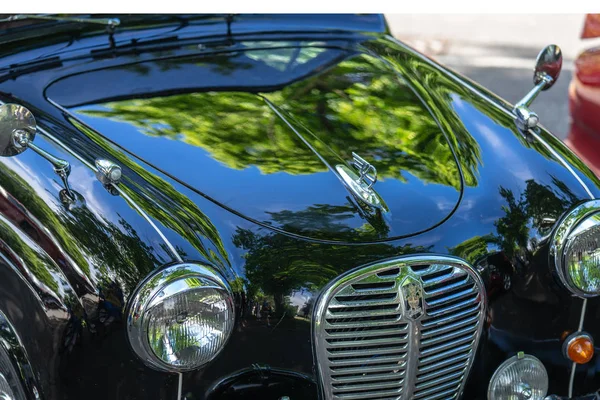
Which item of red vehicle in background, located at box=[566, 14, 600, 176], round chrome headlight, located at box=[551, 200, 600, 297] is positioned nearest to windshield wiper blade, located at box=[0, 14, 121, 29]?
round chrome headlight, located at box=[551, 200, 600, 297]

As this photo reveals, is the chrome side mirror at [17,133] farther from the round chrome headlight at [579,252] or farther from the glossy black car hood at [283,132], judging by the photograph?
the round chrome headlight at [579,252]

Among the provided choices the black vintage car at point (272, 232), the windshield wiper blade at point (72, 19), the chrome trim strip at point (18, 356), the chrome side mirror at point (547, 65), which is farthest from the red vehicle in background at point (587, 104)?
the chrome trim strip at point (18, 356)

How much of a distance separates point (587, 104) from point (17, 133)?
3.80m

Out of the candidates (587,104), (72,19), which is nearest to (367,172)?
(72,19)

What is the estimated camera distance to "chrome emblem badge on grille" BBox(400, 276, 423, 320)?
2377 mm

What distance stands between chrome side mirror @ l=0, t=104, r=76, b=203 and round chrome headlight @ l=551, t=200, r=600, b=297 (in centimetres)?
152

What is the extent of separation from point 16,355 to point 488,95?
207cm

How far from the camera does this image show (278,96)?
3.06 metres

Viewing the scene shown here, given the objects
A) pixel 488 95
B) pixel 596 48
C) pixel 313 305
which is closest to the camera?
pixel 313 305

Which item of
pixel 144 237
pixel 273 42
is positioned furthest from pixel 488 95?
pixel 144 237

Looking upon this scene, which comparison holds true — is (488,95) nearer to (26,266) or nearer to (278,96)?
(278,96)

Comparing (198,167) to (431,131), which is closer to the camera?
(198,167)

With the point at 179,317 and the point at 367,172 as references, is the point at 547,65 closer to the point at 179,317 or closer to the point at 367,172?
the point at 367,172

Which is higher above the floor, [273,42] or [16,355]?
[273,42]
